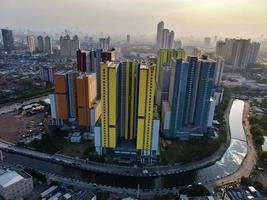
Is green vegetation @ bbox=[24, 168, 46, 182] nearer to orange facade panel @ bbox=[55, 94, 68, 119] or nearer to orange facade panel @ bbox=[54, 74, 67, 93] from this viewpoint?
orange facade panel @ bbox=[55, 94, 68, 119]

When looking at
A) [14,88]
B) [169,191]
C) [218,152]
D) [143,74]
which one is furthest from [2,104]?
[218,152]

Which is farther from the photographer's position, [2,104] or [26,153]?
A: [2,104]

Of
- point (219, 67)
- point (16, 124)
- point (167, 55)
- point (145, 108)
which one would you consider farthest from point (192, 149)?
point (219, 67)

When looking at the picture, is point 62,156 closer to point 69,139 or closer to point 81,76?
point 69,139

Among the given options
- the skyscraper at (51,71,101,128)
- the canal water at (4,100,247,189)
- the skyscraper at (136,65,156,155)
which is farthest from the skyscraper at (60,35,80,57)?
the skyscraper at (136,65,156,155)

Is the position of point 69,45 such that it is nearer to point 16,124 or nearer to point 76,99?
point 16,124

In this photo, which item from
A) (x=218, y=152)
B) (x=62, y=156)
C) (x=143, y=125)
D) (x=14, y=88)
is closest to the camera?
(x=143, y=125)
